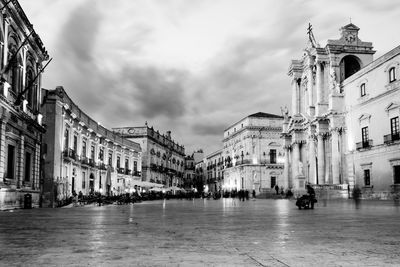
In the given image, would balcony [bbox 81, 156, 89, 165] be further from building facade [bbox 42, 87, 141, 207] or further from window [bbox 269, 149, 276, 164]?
window [bbox 269, 149, 276, 164]

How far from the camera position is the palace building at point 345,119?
116 ft

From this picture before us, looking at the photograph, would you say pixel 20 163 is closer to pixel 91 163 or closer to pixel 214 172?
pixel 91 163

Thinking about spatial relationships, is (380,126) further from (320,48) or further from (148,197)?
(148,197)

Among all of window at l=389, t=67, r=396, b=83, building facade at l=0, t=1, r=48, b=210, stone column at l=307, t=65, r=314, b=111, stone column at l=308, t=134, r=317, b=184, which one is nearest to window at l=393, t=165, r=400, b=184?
window at l=389, t=67, r=396, b=83

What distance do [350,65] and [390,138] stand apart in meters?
15.5

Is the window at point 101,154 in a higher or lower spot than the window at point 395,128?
lower

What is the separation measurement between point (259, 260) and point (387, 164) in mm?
32842

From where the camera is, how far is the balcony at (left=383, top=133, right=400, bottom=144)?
34094 mm

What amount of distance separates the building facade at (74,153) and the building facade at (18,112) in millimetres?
3202

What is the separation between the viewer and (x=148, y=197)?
1855 inches

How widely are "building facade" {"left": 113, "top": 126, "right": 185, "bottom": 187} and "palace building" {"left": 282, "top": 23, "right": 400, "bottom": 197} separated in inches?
921

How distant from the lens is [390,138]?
34.9 meters

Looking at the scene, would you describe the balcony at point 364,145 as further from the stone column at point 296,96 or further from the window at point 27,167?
the window at point 27,167

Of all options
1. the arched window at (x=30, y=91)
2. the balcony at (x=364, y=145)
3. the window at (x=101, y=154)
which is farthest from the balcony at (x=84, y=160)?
the balcony at (x=364, y=145)
